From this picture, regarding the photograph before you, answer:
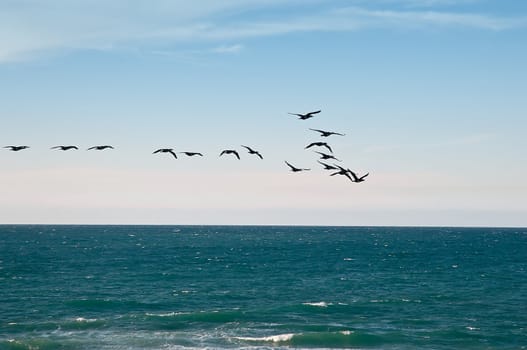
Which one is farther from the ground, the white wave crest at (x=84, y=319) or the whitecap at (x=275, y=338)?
the whitecap at (x=275, y=338)

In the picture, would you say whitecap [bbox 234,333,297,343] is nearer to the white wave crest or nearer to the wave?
the wave

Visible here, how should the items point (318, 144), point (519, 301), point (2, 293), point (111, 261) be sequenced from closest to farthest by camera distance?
1. point (318, 144)
2. point (519, 301)
3. point (2, 293)
4. point (111, 261)

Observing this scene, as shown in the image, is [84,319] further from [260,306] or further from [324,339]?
[324,339]

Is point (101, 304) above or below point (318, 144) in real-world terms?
below

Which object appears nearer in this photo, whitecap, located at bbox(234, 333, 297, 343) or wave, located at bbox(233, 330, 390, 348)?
wave, located at bbox(233, 330, 390, 348)

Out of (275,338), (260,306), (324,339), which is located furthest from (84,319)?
(324,339)

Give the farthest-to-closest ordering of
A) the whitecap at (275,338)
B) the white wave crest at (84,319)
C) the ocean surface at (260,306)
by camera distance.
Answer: the white wave crest at (84,319)
the ocean surface at (260,306)
the whitecap at (275,338)

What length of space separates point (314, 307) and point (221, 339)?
1880 cm

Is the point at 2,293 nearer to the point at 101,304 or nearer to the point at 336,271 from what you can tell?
the point at 101,304

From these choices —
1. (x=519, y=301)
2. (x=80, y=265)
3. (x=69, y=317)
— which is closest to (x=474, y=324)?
(x=519, y=301)

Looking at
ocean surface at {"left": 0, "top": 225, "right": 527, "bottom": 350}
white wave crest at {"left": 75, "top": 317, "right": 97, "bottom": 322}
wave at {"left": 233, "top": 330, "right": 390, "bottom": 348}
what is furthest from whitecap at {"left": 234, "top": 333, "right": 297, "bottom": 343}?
white wave crest at {"left": 75, "top": 317, "right": 97, "bottom": 322}

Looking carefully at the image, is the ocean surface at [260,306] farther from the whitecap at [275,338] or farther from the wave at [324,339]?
the whitecap at [275,338]

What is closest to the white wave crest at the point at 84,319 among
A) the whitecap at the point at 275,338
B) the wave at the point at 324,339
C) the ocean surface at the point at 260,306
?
the ocean surface at the point at 260,306

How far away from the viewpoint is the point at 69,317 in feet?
201
